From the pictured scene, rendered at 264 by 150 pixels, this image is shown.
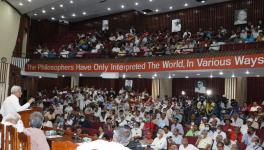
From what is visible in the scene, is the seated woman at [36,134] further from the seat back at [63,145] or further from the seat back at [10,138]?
the seat back at [63,145]

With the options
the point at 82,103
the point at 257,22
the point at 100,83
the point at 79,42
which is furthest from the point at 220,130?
the point at 100,83

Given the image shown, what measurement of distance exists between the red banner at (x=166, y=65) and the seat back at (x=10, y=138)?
9.25 meters

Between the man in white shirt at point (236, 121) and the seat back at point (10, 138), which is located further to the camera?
the man in white shirt at point (236, 121)

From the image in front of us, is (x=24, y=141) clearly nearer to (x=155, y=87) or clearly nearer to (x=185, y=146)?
(x=185, y=146)

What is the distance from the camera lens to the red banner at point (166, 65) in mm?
11625

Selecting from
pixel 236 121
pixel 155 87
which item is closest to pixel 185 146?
pixel 236 121

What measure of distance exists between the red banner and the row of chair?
9.20 meters

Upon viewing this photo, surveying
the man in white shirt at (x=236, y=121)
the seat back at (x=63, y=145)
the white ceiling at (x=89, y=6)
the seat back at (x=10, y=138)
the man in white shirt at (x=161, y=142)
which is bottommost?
the man in white shirt at (x=161, y=142)

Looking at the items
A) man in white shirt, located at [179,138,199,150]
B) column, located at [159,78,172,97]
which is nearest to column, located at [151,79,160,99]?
column, located at [159,78,172,97]

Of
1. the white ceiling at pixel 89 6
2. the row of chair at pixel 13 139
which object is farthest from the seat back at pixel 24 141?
the white ceiling at pixel 89 6

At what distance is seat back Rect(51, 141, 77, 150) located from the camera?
12.7 ft

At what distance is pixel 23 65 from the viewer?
1881 cm

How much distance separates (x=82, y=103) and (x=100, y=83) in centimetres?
690

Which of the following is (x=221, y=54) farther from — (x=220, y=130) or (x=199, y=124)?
(x=220, y=130)
